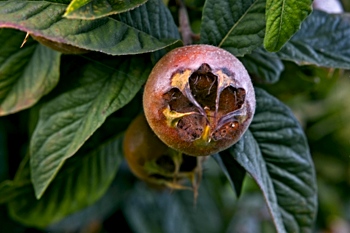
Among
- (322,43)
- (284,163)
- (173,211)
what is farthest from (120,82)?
(173,211)

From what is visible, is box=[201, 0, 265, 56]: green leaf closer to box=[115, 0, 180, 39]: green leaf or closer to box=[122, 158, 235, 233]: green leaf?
box=[115, 0, 180, 39]: green leaf

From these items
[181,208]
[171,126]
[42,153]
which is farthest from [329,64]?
[181,208]

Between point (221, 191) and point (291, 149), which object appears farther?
point (221, 191)

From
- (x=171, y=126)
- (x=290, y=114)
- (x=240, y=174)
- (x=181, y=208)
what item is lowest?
(x=181, y=208)

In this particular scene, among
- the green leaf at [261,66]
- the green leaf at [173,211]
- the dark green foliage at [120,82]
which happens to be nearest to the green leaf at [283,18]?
the dark green foliage at [120,82]

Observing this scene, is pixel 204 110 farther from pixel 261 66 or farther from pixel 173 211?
pixel 173 211

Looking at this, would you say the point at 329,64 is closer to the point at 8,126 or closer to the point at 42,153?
the point at 42,153

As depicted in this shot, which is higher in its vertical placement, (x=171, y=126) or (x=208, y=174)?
(x=171, y=126)
